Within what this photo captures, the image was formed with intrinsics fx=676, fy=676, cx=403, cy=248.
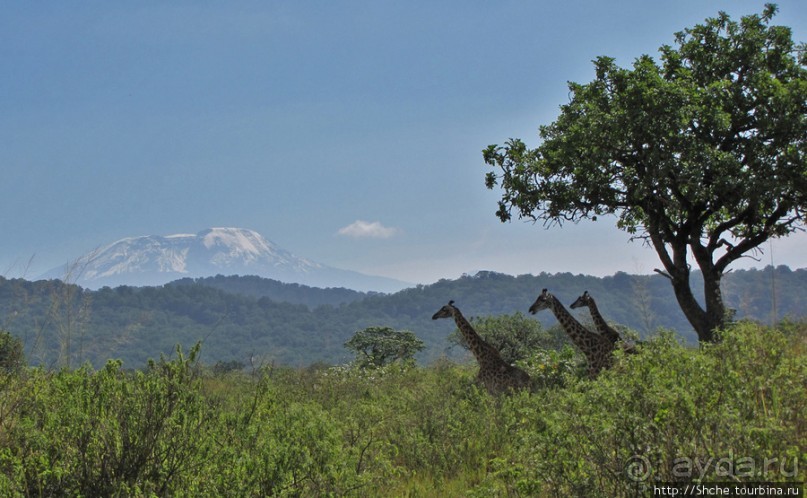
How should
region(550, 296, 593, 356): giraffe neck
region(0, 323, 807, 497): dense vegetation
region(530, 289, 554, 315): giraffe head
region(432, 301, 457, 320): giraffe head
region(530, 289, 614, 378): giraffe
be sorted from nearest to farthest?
1. region(0, 323, 807, 497): dense vegetation
2. region(530, 289, 614, 378): giraffe
3. region(550, 296, 593, 356): giraffe neck
4. region(530, 289, 554, 315): giraffe head
5. region(432, 301, 457, 320): giraffe head

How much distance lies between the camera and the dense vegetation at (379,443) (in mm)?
4879

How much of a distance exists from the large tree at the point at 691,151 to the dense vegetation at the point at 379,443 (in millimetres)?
8914

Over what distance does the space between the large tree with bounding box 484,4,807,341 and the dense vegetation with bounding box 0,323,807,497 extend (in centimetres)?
891

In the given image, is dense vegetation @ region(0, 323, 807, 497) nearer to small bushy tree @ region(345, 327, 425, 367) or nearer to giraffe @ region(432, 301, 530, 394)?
giraffe @ region(432, 301, 530, 394)

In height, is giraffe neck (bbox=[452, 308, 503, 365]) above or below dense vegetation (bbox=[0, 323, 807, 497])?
above

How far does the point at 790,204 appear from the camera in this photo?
54.2ft

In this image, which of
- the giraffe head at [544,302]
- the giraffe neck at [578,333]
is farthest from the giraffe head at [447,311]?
the giraffe neck at [578,333]

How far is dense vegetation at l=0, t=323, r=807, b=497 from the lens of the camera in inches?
192

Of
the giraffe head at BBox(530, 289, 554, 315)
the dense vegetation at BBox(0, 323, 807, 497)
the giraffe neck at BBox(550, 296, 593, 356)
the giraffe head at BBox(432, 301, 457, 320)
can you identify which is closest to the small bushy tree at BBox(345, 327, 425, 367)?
the giraffe head at BBox(432, 301, 457, 320)

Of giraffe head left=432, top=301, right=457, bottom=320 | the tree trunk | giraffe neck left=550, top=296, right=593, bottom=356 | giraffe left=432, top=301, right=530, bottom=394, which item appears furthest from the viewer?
giraffe head left=432, top=301, right=457, bottom=320

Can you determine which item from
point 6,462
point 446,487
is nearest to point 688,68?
point 446,487

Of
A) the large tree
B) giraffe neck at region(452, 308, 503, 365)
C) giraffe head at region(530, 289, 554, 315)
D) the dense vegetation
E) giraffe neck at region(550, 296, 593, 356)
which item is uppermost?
the large tree

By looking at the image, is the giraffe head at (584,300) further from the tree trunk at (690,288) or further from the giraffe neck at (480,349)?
the giraffe neck at (480,349)

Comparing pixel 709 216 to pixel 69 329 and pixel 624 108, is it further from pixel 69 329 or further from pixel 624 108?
pixel 69 329
